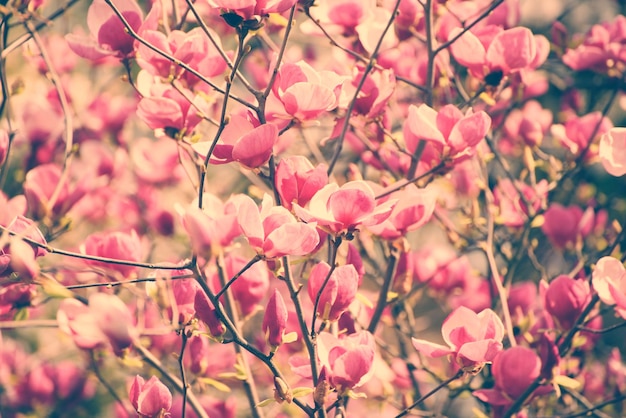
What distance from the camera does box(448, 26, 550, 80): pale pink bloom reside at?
38.1 inches

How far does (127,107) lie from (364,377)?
1002 mm

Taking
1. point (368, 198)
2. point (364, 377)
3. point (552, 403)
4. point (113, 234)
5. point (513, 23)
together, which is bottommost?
point (552, 403)

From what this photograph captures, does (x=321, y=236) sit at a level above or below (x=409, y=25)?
below

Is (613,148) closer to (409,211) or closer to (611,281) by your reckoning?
(611,281)

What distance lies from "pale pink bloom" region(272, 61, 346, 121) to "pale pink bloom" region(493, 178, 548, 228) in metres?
0.50

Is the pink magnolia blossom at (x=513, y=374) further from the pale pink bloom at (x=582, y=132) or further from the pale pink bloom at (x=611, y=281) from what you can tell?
the pale pink bloom at (x=582, y=132)

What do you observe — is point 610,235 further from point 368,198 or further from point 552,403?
point 368,198

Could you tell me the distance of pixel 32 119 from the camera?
1352 millimetres

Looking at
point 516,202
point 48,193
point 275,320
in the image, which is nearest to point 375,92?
point 275,320

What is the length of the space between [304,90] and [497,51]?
334 mm

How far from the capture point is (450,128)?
902 millimetres

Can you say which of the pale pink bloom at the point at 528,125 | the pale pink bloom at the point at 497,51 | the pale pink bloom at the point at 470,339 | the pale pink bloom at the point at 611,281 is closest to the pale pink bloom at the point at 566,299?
the pale pink bloom at the point at 611,281

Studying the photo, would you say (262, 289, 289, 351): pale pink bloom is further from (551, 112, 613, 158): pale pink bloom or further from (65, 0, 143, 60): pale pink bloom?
(551, 112, 613, 158): pale pink bloom

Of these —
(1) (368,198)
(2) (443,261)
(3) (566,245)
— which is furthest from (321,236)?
(3) (566,245)
